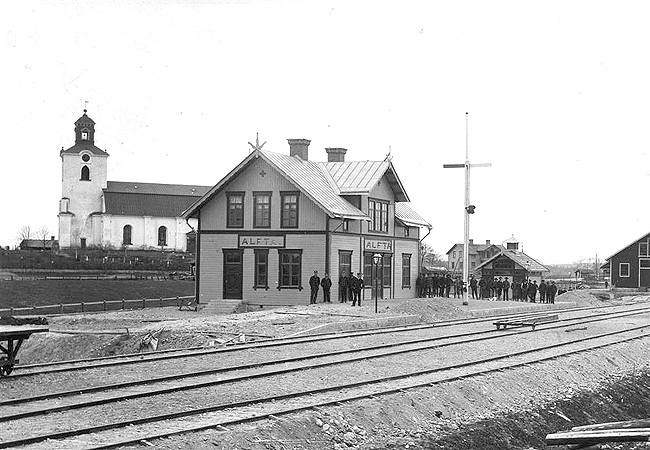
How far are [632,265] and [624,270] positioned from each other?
0.84 m

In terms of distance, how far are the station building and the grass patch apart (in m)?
10.4

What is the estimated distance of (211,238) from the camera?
4019 centimetres

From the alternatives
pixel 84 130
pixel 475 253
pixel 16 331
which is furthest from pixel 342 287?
pixel 475 253

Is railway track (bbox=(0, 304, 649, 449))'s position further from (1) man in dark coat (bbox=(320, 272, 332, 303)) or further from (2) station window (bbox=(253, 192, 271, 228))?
(2) station window (bbox=(253, 192, 271, 228))

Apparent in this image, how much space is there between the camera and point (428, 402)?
50.8ft

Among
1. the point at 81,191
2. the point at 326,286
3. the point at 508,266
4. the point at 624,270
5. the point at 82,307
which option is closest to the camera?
the point at 326,286

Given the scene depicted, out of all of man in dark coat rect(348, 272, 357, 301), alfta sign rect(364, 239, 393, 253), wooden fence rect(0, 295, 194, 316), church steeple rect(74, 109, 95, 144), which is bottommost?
wooden fence rect(0, 295, 194, 316)

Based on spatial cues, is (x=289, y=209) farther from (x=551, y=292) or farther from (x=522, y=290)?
(x=522, y=290)

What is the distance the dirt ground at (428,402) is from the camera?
42.4ft

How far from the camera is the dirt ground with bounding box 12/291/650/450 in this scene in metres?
12.9

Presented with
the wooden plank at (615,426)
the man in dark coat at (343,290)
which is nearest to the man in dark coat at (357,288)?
the man in dark coat at (343,290)

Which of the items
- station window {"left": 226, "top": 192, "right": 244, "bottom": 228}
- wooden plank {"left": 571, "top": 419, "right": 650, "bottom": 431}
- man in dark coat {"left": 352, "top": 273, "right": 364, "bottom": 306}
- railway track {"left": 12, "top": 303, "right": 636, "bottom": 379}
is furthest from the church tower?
wooden plank {"left": 571, "top": 419, "right": 650, "bottom": 431}

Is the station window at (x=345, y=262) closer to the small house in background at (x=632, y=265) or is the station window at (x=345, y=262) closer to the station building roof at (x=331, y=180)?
the station building roof at (x=331, y=180)

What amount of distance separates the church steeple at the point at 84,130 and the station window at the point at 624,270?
61.3 m
